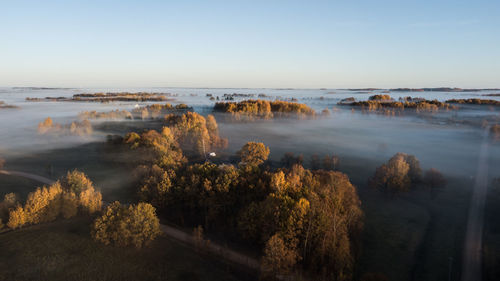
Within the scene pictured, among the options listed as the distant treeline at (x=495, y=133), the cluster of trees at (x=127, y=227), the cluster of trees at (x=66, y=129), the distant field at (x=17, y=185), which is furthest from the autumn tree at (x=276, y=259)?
the distant treeline at (x=495, y=133)

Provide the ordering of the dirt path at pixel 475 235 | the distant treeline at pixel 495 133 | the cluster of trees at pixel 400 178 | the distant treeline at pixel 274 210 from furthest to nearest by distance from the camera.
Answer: the distant treeline at pixel 495 133
the cluster of trees at pixel 400 178
the dirt path at pixel 475 235
the distant treeline at pixel 274 210

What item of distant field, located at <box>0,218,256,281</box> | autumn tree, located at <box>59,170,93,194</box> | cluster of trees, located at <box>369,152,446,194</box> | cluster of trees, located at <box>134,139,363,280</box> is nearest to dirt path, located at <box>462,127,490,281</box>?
cluster of trees, located at <box>369,152,446,194</box>

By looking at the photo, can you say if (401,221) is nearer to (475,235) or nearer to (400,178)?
(475,235)

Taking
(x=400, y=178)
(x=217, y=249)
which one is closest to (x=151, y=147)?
(x=217, y=249)

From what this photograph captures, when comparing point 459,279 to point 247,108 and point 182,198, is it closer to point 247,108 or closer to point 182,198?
point 182,198

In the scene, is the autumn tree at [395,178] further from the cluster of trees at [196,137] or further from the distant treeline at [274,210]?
the cluster of trees at [196,137]

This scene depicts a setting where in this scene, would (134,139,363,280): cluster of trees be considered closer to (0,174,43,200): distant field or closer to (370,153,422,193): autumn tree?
(370,153,422,193): autumn tree
